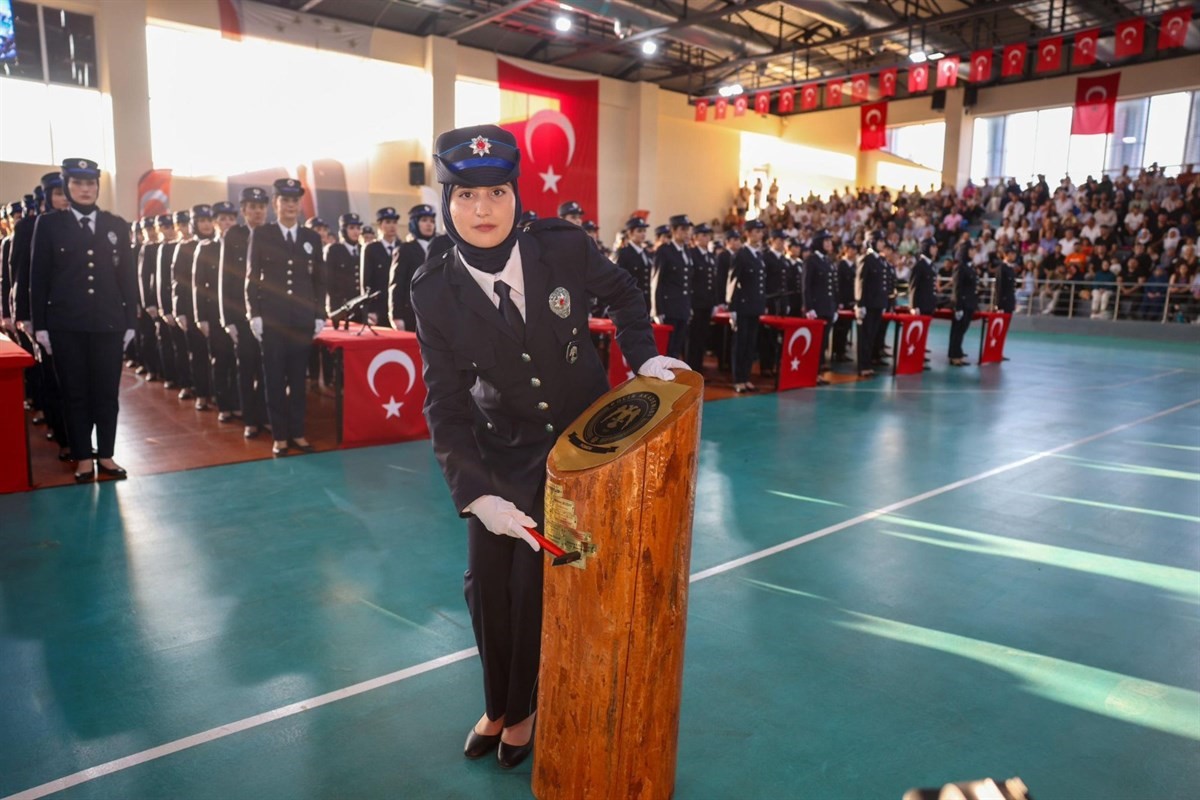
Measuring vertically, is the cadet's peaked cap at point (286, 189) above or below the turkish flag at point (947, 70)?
below

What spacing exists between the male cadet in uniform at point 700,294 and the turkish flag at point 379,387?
402 cm

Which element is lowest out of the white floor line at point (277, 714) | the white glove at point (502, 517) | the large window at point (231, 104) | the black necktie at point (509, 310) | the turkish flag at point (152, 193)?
the white floor line at point (277, 714)

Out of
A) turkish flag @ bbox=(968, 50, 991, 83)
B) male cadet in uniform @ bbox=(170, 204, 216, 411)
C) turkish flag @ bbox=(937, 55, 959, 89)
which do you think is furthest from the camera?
turkish flag @ bbox=(937, 55, 959, 89)

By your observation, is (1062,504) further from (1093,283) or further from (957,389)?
(1093,283)

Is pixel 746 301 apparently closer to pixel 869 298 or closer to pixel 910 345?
pixel 869 298

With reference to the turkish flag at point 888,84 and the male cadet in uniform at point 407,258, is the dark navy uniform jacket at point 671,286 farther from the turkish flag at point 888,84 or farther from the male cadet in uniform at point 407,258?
the turkish flag at point 888,84

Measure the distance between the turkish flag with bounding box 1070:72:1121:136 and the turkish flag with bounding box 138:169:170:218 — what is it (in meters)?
17.2

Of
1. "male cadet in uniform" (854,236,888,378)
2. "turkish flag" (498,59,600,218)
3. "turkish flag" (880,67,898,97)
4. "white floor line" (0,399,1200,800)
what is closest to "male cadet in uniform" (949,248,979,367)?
"male cadet in uniform" (854,236,888,378)

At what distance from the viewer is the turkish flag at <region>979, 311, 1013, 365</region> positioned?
11.2 m

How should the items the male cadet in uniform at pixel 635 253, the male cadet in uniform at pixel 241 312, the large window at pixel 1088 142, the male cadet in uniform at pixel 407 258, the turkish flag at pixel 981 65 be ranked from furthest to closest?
1. the large window at pixel 1088 142
2. the turkish flag at pixel 981 65
3. the male cadet in uniform at pixel 635 253
4. the male cadet in uniform at pixel 407 258
5. the male cadet in uniform at pixel 241 312

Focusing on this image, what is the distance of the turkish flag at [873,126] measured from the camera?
17.8 metres

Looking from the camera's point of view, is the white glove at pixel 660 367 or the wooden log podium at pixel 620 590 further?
the white glove at pixel 660 367

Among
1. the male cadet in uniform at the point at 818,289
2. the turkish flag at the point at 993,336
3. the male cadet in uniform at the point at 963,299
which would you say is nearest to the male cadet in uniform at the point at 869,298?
the male cadet in uniform at the point at 818,289

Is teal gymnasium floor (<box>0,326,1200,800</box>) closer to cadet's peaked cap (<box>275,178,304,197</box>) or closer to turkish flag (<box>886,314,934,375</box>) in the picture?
cadet's peaked cap (<box>275,178,304,197</box>)
